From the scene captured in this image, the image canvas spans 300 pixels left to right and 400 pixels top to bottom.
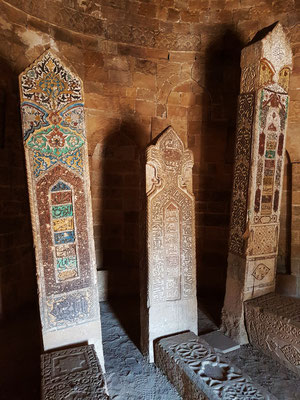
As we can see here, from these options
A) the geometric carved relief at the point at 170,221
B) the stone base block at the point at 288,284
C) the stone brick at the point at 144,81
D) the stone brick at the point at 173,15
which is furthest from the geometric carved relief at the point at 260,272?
the stone brick at the point at 173,15

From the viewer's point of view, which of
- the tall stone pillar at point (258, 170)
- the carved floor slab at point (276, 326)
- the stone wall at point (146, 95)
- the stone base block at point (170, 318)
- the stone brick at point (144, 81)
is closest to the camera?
the carved floor slab at point (276, 326)

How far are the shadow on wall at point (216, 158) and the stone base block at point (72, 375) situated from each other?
2.93 meters

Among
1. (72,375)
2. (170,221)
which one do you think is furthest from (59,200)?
(72,375)

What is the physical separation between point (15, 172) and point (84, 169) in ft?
6.59

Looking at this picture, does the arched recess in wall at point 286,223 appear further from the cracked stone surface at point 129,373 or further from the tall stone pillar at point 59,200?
the tall stone pillar at point 59,200

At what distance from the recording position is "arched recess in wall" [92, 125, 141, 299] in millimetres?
4773

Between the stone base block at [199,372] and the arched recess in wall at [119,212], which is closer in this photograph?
the stone base block at [199,372]

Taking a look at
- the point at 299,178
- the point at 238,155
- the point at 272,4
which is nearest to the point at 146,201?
the point at 238,155

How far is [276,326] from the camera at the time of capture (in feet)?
9.75

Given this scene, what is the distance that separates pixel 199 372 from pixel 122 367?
1.00 meters

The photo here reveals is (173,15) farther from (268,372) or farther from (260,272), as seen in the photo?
(268,372)

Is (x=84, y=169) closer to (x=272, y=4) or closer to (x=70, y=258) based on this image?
(x=70, y=258)

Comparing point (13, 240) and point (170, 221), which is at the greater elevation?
point (170, 221)

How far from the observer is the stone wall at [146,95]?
423cm
